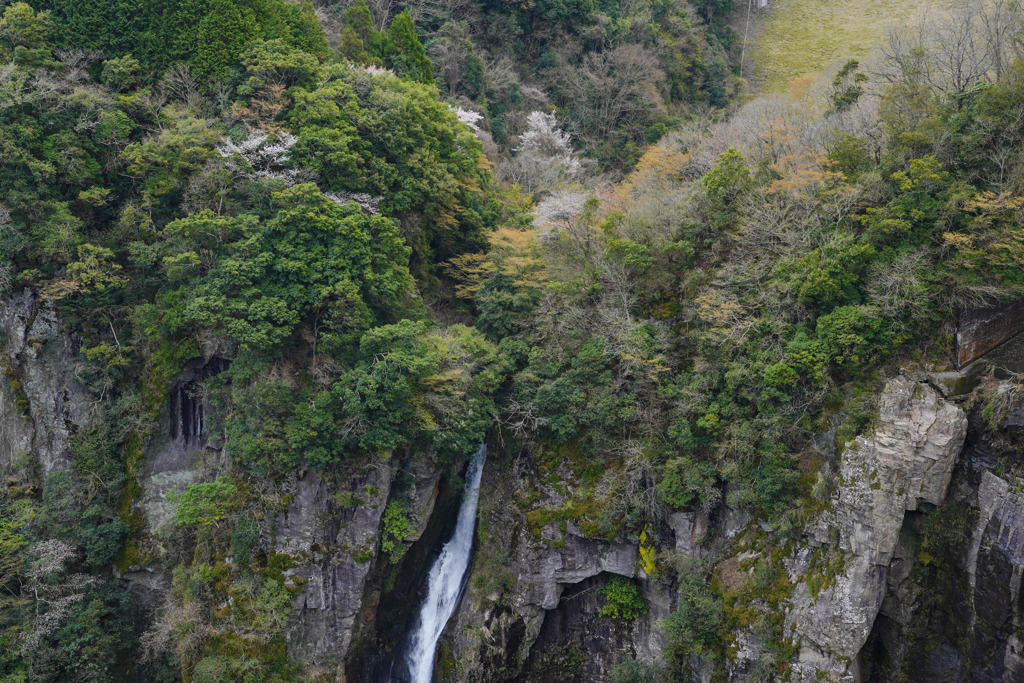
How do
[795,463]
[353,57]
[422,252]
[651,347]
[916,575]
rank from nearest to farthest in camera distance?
1. [916,575]
2. [795,463]
3. [651,347]
4. [422,252]
5. [353,57]

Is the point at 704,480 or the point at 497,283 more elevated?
the point at 497,283

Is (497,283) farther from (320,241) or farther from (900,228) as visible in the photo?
(900,228)

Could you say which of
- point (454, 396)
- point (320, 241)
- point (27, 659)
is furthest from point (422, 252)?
point (27, 659)

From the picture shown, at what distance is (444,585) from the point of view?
20.2 metres

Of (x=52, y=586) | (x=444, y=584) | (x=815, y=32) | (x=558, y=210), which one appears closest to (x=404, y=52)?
(x=558, y=210)

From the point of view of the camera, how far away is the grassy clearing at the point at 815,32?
31.8 meters

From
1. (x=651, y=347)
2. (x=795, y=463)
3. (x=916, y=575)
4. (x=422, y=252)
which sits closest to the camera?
(x=916, y=575)

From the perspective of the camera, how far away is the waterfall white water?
64.4ft

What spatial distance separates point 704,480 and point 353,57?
21.1 m

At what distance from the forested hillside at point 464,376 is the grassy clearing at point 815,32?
42.6ft

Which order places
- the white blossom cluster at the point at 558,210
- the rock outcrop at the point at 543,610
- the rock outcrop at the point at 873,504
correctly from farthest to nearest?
the white blossom cluster at the point at 558,210 < the rock outcrop at the point at 543,610 < the rock outcrop at the point at 873,504

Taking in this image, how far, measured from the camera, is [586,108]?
3219 centimetres

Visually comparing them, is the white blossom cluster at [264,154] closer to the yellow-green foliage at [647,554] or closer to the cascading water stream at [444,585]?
the cascading water stream at [444,585]

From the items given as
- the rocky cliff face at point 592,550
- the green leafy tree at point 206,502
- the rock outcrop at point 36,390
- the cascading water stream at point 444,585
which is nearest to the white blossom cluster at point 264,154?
the rock outcrop at point 36,390
